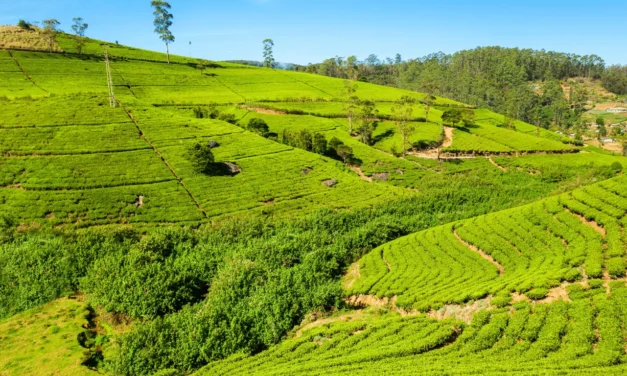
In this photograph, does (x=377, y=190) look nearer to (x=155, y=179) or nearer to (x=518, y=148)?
(x=155, y=179)

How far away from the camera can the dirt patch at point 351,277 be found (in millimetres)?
38350

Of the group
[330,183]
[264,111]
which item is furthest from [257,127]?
[330,183]

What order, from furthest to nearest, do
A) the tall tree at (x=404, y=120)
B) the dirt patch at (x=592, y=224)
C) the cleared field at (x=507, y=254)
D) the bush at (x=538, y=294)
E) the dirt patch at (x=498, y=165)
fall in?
the tall tree at (x=404, y=120) → the dirt patch at (x=498, y=165) → the dirt patch at (x=592, y=224) → the cleared field at (x=507, y=254) → the bush at (x=538, y=294)

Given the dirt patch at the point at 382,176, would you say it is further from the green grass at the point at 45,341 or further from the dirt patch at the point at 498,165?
the green grass at the point at 45,341

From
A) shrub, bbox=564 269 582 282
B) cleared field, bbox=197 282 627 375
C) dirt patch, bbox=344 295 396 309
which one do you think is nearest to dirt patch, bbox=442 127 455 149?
dirt patch, bbox=344 295 396 309

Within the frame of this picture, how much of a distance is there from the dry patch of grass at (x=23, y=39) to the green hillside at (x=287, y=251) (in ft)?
104

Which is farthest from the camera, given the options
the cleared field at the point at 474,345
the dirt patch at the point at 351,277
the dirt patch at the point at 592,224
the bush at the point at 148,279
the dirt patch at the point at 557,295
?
the dirt patch at the point at 351,277

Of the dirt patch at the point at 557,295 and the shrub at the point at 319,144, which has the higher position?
the shrub at the point at 319,144

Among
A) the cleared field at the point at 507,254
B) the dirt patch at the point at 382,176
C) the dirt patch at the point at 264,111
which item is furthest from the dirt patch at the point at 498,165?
the dirt patch at the point at 264,111

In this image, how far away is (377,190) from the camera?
6097cm

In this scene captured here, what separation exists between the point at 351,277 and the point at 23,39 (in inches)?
5077

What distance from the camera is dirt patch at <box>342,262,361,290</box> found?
38.3 m

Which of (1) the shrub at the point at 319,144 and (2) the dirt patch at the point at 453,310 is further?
(1) the shrub at the point at 319,144

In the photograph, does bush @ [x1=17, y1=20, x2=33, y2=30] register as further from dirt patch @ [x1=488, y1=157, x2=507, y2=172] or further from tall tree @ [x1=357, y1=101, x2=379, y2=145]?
dirt patch @ [x1=488, y1=157, x2=507, y2=172]
